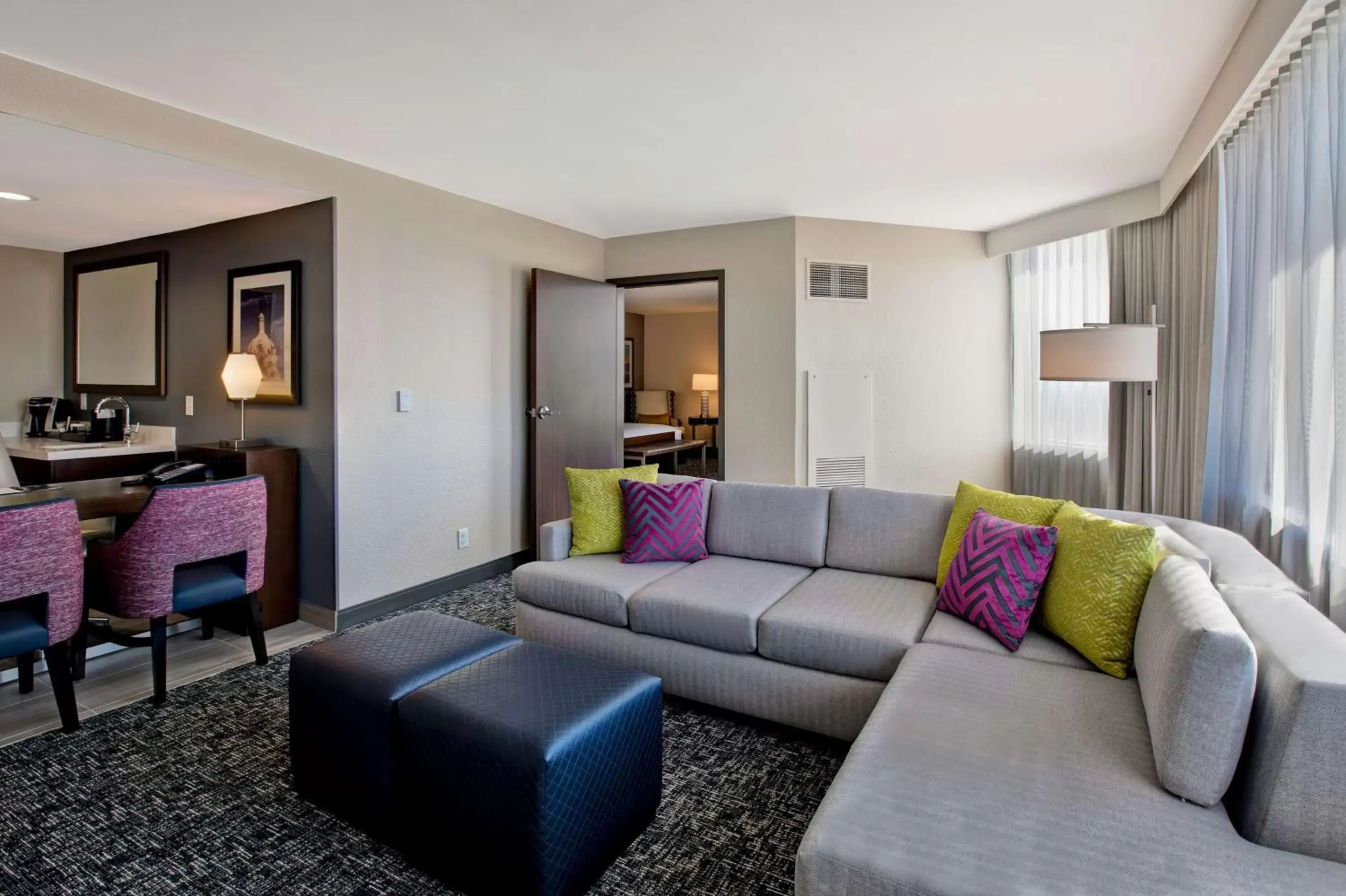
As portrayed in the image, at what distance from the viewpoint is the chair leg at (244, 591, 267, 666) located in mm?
3068

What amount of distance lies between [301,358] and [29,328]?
9.87 feet

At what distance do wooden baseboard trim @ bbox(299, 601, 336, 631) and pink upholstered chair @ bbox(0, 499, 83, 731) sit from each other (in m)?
1.14

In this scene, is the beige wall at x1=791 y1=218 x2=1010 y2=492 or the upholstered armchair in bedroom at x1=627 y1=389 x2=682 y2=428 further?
the upholstered armchair in bedroom at x1=627 y1=389 x2=682 y2=428

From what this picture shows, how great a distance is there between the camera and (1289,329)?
2.24 meters

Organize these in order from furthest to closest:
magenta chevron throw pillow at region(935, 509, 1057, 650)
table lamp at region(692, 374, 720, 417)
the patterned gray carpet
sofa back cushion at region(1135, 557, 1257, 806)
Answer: table lamp at region(692, 374, 720, 417), magenta chevron throw pillow at region(935, 509, 1057, 650), the patterned gray carpet, sofa back cushion at region(1135, 557, 1257, 806)

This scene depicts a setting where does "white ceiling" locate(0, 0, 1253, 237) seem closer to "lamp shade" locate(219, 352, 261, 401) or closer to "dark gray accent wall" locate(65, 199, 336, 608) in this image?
"dark gray accent wall" locate(65, 199, 336, 608)

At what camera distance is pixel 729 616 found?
2.50 meters

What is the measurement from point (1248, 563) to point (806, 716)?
1371 millimetres

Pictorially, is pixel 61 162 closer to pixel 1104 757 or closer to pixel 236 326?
pixel 236 326

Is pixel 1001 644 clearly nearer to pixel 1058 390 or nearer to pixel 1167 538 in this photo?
pixel 1167 538

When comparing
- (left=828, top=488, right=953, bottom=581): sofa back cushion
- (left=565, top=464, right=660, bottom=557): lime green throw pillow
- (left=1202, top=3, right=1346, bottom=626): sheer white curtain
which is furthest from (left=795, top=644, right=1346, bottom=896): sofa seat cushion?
(left=565, top=464, right=660, bottom=557): lime green throw pillow

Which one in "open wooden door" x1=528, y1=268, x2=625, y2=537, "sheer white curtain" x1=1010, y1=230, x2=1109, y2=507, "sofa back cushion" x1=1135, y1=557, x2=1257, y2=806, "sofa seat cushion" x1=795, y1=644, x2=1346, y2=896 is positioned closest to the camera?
"sofa seat cushion" x1=795, y1=644, x2=1346, y2=896

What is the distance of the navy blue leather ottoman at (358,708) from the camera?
6.07 ft

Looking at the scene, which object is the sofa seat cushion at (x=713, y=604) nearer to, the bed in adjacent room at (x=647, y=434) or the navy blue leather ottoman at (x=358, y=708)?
the navy blue leather ottoman at (x=358, y=708)
